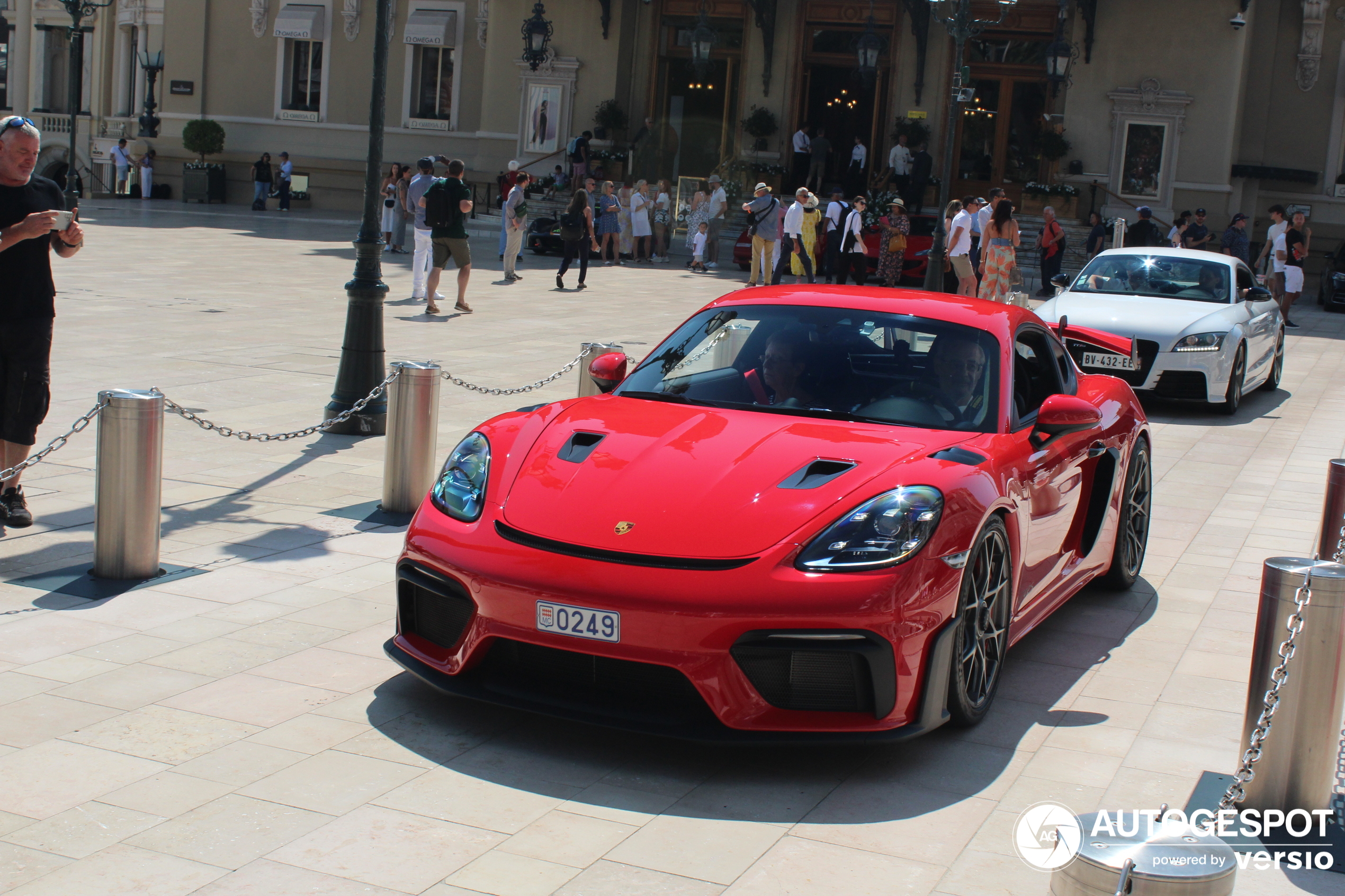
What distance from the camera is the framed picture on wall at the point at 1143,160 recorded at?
104ft

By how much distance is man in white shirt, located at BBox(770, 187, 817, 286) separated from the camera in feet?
71.8

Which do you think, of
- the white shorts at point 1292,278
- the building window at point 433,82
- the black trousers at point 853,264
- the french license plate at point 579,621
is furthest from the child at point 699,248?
the french license plate at point 579,621

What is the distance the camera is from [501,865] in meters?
3.52

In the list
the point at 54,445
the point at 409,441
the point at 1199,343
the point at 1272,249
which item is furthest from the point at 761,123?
the point at 54,445

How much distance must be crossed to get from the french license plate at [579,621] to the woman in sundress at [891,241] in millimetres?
18430

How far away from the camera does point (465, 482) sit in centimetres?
477

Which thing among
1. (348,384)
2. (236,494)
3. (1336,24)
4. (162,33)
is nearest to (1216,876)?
(236,494)

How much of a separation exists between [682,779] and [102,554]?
9.91 feet

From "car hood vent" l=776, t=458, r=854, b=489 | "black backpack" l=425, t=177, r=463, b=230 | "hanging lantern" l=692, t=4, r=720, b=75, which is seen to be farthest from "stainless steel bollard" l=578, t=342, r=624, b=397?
"hanging lantern" l=692, t=4, r=720, b=75

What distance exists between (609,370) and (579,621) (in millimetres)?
1846

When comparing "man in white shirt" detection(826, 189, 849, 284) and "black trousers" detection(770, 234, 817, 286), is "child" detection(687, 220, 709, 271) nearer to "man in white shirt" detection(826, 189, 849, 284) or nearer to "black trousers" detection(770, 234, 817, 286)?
"black trousers" detection(770, 234, 817, 286)

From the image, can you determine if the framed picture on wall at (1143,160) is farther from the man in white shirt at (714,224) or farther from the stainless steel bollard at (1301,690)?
the stainless steel bollard at (1301,690)

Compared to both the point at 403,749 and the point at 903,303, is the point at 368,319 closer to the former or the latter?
the point at 903,303

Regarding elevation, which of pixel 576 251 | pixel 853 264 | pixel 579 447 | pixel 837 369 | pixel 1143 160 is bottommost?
pixel 579 447
